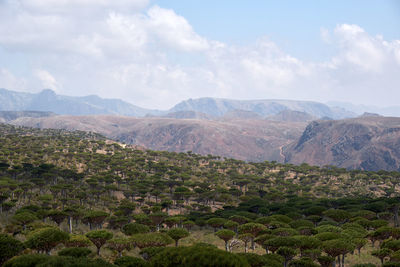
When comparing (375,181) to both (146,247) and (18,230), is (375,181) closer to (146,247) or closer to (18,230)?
(146,247)

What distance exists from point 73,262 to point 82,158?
99.3 m

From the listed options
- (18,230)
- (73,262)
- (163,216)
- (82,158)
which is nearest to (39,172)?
(82,158)

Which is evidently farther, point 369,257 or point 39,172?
point 39,172

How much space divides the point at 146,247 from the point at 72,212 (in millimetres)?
29751

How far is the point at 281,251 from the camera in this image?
3656cm

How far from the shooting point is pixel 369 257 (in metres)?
44.6

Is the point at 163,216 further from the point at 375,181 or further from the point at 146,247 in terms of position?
the point at 375,181

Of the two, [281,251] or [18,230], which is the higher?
[281,251]

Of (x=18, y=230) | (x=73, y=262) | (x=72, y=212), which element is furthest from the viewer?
(x=72, y=212)

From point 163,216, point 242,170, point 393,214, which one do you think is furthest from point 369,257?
point 242,170

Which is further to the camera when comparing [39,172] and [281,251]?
[39,172]

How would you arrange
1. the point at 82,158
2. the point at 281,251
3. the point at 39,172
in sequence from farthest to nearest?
1. the point at 82,158
2. the point at 39,172
3. the point at 281,251

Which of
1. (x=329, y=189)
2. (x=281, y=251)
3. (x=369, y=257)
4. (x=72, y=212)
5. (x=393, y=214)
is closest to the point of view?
(x=281, y=251)

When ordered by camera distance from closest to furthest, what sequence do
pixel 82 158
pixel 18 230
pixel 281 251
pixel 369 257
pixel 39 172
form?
pixel 281 251
pixel 369 257
pixel 18 230
pixel 39 172
pixel 82 158
